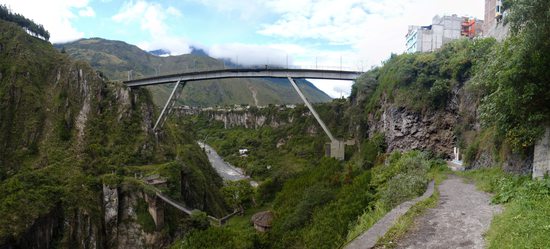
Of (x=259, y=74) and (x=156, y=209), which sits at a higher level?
(x=259, y=74)

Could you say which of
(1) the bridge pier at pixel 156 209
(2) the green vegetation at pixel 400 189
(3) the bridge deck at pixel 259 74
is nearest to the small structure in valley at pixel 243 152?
(3) the bridge deck at pixel 259 74

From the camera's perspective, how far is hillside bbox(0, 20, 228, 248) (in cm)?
3509

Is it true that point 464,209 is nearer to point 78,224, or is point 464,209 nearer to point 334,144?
point 334,144

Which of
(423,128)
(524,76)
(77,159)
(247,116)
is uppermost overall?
(524,76)

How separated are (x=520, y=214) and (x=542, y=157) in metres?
4.16

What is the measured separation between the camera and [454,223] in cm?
788

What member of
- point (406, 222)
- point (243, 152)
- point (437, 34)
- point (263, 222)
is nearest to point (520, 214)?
point (406, 222)

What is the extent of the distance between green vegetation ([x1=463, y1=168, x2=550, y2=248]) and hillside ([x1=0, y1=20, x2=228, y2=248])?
30193 mm


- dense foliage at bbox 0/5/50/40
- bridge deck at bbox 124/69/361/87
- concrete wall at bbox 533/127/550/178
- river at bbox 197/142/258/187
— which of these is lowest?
river at bbox 197/142/258/187

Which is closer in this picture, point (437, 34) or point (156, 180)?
point (437, 34)

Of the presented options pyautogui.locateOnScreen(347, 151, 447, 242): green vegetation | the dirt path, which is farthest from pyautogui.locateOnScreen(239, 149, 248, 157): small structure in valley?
the dirt path

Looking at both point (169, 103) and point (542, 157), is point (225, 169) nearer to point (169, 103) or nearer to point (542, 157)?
point (169, 103)

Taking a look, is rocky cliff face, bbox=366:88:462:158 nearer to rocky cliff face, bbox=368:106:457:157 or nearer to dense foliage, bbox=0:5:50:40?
rocky cliff face, bbox=368:106:457:157

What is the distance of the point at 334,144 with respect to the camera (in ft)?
111
